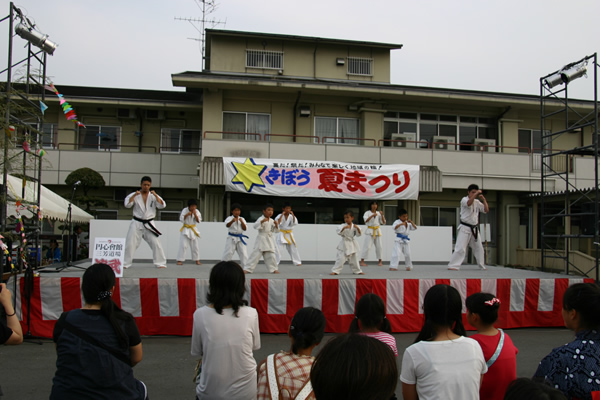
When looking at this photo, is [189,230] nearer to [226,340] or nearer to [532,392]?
[226,340]

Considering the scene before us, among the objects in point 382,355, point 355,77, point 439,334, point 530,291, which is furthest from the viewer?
point 355,77

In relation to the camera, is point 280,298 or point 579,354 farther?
point 280,298

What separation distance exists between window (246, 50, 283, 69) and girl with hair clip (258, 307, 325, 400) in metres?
17.1

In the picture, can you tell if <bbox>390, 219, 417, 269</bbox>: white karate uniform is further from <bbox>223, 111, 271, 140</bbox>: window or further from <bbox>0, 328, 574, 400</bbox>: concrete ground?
<bbox>223, 111, 271, 140</bbox>: window

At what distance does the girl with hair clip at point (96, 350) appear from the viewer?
247 centimetres

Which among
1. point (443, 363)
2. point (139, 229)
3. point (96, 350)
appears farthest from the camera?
point (139, 229)

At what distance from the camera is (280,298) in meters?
7.36

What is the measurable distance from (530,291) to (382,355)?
7887mm

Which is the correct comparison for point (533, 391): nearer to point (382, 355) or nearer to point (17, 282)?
point (382, 355)

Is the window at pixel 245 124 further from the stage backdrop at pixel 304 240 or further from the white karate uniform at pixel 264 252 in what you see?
the white karate uniform at pixel 264 252

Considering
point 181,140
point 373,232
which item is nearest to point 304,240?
point 373,232

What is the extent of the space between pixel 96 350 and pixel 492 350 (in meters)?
2.36

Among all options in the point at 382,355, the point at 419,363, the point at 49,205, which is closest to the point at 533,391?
the point at 382,355

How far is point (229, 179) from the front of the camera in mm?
14570
